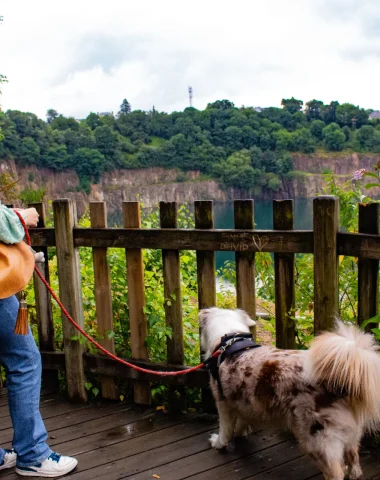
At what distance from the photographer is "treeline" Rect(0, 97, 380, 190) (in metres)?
80.8

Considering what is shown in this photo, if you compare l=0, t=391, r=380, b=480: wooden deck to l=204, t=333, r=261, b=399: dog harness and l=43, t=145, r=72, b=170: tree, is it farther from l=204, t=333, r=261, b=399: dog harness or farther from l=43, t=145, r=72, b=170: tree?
l=43, t=145, r=72, b=170: tree

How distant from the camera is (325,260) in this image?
2957mm

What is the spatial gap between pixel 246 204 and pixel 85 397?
78.0 inches

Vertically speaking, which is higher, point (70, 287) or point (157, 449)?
point (70, 287)

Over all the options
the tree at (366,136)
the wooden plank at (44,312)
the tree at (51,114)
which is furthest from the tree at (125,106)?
the wooden plank at (44,312)

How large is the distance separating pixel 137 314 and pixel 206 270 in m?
0.69

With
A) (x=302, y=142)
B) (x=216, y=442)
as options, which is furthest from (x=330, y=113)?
(x=216, y=442)

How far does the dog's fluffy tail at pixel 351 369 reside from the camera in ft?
7.23

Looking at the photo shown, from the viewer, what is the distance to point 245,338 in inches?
114

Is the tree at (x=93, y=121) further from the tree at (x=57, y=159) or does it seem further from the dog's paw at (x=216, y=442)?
the dog's paw at (x=216, y=442)

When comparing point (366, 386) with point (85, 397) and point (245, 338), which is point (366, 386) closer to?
point (245, 338)

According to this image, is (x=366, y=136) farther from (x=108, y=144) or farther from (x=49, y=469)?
(x=49, y=469)

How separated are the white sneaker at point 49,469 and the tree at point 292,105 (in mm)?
97235

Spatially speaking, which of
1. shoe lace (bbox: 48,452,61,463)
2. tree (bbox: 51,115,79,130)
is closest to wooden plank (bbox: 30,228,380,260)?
shoe lace (bbox: 48,452,61,463)
